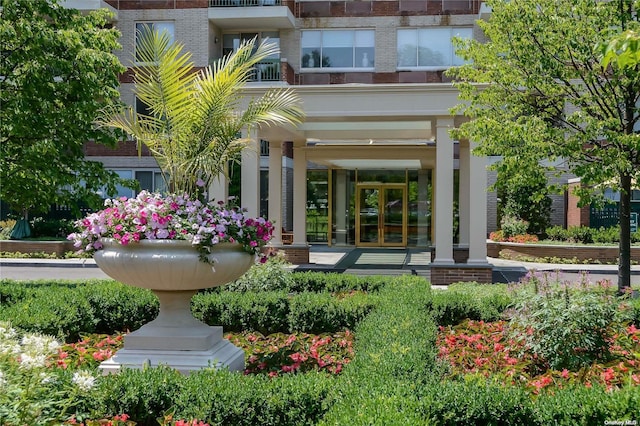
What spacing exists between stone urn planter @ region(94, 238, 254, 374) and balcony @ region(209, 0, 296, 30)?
23.3 metres

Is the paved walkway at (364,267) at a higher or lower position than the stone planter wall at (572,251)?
lower

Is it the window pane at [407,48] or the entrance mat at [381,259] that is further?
the window pane at [407,48]

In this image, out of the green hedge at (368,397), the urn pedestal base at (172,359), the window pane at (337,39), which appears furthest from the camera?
the window pane at (337,39)

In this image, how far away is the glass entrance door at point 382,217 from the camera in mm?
33031

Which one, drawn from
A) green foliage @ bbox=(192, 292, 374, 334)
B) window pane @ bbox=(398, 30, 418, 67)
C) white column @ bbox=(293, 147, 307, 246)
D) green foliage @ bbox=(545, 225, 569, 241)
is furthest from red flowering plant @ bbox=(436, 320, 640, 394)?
window pane @ bbox=(398, 30, 418, 67)

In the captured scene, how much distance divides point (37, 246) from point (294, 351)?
21502 mm

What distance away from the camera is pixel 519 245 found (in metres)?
25.0

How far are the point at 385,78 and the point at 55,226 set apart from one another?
15176 mm

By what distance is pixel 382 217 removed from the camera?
3319 centimetres

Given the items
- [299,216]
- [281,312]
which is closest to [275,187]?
[299,216]

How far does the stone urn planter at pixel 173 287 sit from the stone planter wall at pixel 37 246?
20.3 m

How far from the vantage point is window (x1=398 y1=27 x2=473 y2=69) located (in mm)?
28719

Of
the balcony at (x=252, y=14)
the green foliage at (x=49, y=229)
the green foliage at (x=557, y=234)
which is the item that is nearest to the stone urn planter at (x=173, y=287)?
the green foliage at (x=557, y=234)

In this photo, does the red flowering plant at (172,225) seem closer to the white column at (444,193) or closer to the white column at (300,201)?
the white column at (444,193)
